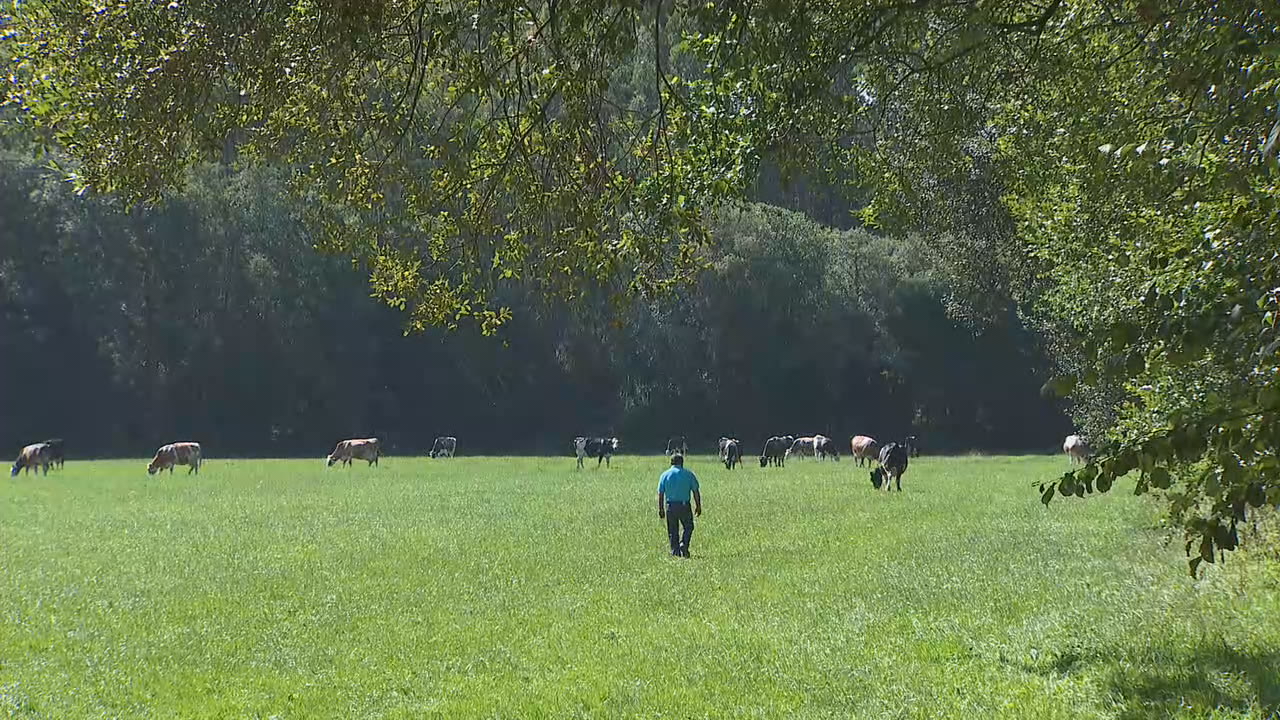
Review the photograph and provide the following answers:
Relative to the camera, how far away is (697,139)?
984 cm

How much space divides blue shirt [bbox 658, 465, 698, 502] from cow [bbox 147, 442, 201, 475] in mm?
27778

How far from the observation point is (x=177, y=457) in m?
43.5

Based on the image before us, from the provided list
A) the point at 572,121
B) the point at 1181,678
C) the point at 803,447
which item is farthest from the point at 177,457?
the point at 1181,678

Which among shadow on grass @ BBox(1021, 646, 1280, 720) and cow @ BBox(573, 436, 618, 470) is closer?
shadow on grass @ BBox(1021, 646, 1280, 720)

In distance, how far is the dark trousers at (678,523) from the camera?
57.7 ft

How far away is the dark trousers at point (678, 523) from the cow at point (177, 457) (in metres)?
27.9

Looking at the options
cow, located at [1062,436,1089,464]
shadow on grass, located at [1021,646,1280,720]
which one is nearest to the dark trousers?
shadow on grass, located at [1021,646,1280,720]

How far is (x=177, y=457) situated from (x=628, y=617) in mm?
33815

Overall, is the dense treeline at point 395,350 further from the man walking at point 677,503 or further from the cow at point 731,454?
the man walking at point 677,503

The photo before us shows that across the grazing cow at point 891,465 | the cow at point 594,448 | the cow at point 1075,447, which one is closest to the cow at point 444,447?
the cow at point 594,448

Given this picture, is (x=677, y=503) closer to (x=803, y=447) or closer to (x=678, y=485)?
(x=678, y=485)

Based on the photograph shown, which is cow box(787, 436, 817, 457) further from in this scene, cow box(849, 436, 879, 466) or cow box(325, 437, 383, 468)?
cow box(325, 437, 383, 468)

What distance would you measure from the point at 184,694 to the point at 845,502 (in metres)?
18.8

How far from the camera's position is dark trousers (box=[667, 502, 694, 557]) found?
17594 millimetres
